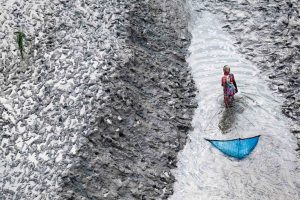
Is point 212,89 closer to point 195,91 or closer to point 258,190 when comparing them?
point 195,91

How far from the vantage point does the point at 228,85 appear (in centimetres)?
1161

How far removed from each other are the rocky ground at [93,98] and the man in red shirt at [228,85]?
42.9 inches

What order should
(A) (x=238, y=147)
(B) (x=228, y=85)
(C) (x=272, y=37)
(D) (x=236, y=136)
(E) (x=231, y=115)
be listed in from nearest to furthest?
(A) (x=238, y=147)
(D) (x=236, y=136)
(B) (x=228, y=85)
(E) (x=231, y=115)
(C) (x=272, y=37)

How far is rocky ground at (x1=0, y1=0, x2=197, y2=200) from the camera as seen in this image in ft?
33.8

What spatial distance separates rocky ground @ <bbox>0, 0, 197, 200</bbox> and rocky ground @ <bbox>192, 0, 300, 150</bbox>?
1.77 metres

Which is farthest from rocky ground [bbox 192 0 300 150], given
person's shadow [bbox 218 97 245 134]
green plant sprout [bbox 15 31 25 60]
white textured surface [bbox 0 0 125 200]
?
green plant sprout [bbox 15 31 25 60]

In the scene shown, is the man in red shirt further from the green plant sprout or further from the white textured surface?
the green plant sprout

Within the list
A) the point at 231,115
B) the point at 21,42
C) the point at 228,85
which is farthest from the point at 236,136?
the point at 21,42

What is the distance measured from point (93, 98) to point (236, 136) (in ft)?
12.5

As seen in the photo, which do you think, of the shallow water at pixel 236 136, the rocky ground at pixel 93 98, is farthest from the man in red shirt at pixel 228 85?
the rocky ground at pixel 93 98

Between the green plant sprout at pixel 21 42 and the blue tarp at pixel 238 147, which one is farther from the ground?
the green plant sprout at pixel 21 42

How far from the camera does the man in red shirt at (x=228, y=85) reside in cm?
1155

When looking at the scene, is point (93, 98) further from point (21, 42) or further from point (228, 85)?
point (228, 85)

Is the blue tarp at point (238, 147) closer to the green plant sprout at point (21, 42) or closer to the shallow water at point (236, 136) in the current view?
the shallow water at point (236, 136)
